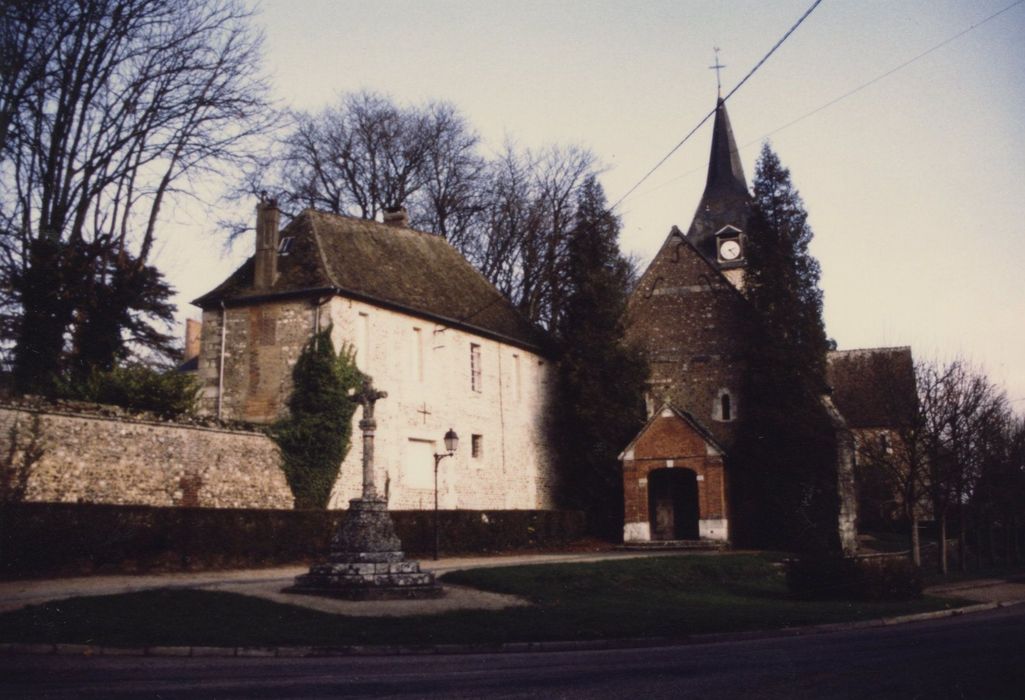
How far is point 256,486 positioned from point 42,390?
548cm

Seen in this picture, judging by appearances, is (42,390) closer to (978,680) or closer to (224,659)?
(224,659)

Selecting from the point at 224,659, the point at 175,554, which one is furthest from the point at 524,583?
the point at 224,659

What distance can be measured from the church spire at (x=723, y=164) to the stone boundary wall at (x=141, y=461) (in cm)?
3334

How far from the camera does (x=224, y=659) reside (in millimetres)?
10109

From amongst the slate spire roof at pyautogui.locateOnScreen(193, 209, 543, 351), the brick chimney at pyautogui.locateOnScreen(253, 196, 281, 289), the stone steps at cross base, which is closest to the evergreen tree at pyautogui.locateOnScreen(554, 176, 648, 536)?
the slate spire roof at pyautogui.locateOnScreen(193, 209, 543, 351)

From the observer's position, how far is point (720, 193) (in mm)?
50844

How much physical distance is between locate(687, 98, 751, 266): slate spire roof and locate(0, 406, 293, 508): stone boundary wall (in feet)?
104

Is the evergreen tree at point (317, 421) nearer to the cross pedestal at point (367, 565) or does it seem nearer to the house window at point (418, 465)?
the house window at point (418, 465)

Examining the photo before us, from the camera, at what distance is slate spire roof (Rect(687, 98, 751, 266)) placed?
50.2 meters

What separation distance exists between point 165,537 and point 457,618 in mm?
7827

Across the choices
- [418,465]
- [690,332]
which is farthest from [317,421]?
[690,332]

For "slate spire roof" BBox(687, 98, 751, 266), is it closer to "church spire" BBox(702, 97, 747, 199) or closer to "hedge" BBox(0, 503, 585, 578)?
"church spire" BBox(702, 97, 747, 199)

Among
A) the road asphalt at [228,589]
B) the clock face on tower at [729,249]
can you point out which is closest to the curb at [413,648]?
the road asphalt at [228,589]

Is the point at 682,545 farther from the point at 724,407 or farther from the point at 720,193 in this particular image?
the point at 720,193
